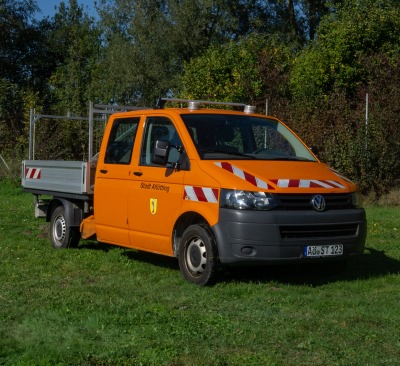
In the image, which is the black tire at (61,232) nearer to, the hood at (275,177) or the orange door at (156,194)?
the orange door at (156,194)

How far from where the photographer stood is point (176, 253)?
Answer: 8633mm

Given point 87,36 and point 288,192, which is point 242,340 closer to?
point 288,192

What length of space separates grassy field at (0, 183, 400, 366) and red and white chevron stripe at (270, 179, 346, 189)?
107 cm

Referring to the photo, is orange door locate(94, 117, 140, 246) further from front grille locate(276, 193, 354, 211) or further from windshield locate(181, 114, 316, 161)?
front grille locate(276, 193, 354, 211)

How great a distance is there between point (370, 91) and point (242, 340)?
45.3 feet

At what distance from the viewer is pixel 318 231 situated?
8055 mm

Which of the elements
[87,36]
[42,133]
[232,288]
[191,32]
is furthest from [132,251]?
[87,36]

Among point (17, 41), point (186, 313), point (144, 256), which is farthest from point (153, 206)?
point (17, 41)

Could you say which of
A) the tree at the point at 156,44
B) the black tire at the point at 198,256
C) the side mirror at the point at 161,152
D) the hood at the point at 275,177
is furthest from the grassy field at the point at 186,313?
the tree at the point at 156,44

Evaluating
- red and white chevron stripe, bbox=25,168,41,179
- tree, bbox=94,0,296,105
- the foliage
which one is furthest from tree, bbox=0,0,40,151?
red and white chevron stripe, bbox=25,168,41,179

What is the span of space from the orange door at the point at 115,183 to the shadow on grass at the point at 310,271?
2.04 feet

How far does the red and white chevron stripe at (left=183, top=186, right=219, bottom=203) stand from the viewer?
7.98m

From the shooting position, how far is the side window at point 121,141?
31.1 ft

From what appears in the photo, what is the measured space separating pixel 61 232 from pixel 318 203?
14.8 ft
